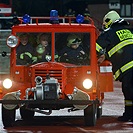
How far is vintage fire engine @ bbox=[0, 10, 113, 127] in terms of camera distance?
1138 cm

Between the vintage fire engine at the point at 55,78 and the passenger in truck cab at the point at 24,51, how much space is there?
0.14 ft

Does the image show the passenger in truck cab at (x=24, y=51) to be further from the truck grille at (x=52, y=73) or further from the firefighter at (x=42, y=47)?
the truck grille at (x=52, y=73)

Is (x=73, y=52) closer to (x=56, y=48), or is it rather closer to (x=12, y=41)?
(x=56, y=48)

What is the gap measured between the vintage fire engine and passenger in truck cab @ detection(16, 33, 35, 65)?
0.14 ft

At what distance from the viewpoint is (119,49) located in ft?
40.9

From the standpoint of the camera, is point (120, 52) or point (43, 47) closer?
point (43, 47)

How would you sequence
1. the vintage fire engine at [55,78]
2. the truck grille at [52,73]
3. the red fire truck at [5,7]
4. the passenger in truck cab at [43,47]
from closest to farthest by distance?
the vintage fire engine at [55,78] < the truck grille at [52,73] < the passenger in truck cab at [43,47] < the red fire truck at [5,7]

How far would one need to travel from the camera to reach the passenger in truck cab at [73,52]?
12.2 meters

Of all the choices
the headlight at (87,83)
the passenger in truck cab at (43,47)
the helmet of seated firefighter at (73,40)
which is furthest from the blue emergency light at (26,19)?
the headlight at (87,83)

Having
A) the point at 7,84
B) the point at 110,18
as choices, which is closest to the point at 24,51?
the point at 7,84

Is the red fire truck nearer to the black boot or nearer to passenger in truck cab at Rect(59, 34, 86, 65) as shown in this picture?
the black boot

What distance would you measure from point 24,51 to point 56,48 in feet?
2.01

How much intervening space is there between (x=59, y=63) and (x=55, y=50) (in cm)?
45

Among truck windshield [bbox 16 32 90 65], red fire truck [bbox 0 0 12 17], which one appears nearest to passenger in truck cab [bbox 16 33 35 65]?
truck windshield [bbox 16 32 90 65]
